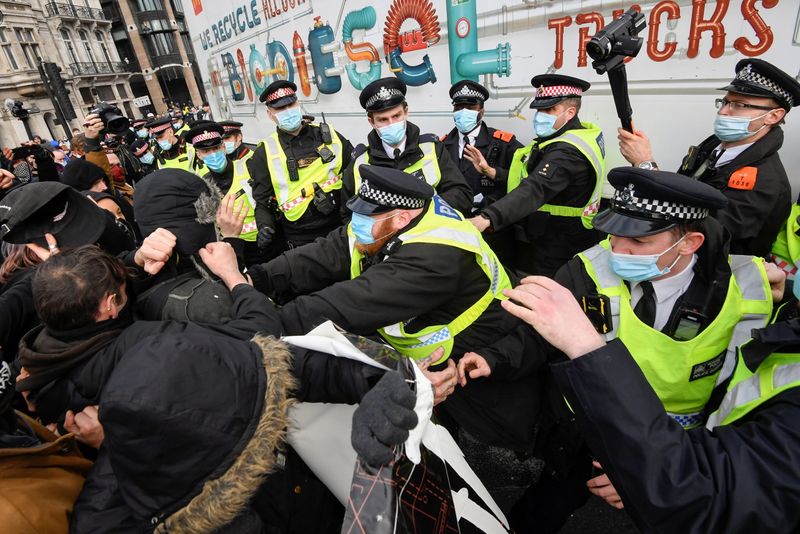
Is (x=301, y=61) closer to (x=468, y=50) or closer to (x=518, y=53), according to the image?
(x=468, y=50)

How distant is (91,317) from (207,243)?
701 mm

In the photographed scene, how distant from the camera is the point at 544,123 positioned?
2.92 meters

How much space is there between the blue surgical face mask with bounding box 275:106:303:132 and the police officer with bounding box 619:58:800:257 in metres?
3.15

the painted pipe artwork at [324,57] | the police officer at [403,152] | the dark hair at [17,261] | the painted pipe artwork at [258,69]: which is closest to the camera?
the dark hair at [17,261]

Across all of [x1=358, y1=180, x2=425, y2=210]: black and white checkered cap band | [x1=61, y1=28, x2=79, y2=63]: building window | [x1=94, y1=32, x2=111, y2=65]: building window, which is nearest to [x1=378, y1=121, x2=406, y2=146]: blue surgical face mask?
[x1=358, y1=180, x2=425, y2=210]: black and white checkered cap band

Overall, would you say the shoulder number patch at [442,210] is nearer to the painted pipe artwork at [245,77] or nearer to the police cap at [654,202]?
the police cap at [654,202]

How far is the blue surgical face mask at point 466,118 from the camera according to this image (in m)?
3.43

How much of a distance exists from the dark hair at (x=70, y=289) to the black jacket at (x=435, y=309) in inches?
25.6

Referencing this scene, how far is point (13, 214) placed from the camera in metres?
1.88

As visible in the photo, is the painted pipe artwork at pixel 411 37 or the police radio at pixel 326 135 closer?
the painted pipe artwork at pixel 411 37

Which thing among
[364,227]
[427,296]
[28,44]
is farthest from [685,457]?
[28,44]

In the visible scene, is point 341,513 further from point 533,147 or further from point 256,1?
point 256,1

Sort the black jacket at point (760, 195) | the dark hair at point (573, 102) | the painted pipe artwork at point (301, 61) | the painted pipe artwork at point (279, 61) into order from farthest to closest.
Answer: the painted pipe artwork at point (279, 61) → the painted pipe artwork at point (301, 61) → the dark hair at point (573, 102) → the black jacket at point (760, 195)

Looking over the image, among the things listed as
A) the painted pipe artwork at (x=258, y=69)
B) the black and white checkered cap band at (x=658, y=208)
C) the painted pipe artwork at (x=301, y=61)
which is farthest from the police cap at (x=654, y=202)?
the painted pipe artwork at (x=258, y=69)
